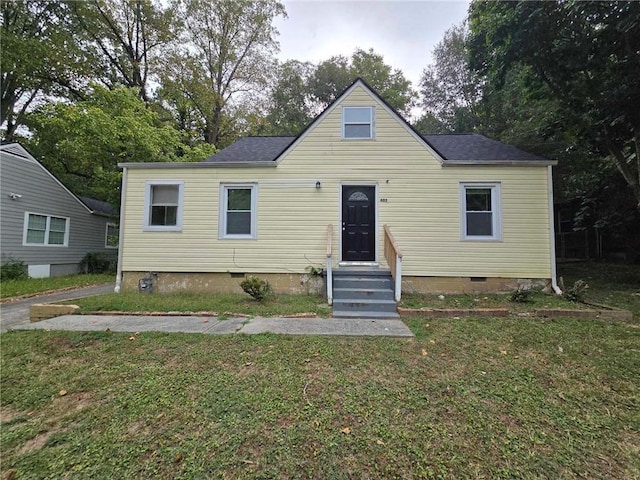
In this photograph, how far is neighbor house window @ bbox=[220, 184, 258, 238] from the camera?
25.3 feet

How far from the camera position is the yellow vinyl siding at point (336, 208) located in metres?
7.27

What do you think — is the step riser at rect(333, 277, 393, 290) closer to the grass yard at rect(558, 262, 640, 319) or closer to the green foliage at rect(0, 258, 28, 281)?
the grass yard at rect(558, 262, 640, 319)

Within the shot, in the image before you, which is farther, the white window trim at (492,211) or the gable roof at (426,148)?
the gable roof at (426,148)

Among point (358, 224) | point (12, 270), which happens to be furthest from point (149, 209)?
point (12, 270)

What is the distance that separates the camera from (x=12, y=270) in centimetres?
1024

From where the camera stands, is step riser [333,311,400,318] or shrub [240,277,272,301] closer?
step riser [333,311,400,318]

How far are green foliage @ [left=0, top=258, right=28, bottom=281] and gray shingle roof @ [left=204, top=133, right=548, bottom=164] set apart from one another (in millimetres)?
8491

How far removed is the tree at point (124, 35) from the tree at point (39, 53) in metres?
0.93

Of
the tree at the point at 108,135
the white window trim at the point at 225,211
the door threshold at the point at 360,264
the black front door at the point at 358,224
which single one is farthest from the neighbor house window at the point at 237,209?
the tree at the point at 108,135

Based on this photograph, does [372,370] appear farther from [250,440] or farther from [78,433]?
[78,433]

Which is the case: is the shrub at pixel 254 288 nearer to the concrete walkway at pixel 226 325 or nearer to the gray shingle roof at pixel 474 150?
the concrete walkway at pixel 226 325

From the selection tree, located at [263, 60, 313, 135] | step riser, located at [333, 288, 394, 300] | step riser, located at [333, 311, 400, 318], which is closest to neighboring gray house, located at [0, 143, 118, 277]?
step riser, located at [333, 288, 394, 300]

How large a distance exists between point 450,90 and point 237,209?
66.1ft

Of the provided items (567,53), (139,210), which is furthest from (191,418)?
(567,53)
